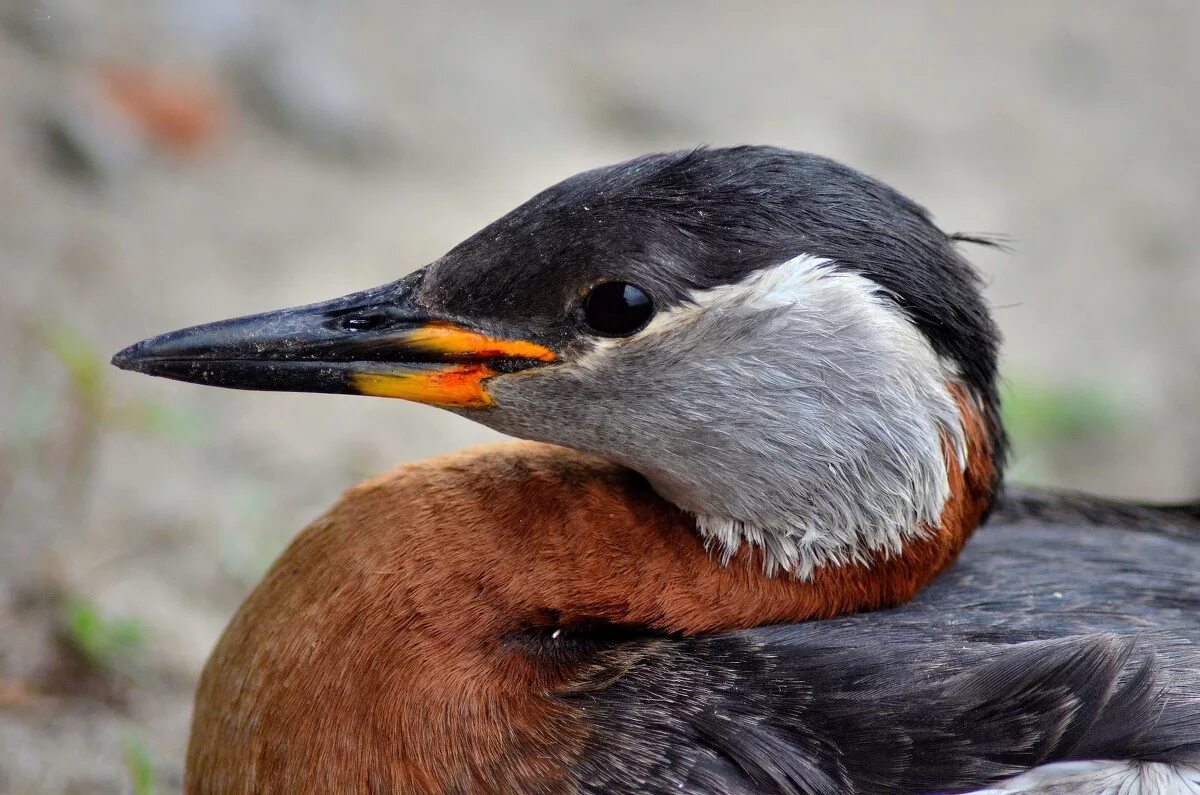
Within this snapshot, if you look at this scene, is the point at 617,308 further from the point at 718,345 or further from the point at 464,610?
the point at 464,610

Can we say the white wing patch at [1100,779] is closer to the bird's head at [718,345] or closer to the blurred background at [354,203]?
the bird's head at [718,345]

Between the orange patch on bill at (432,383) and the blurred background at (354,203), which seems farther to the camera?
the blurred background at (354,203)

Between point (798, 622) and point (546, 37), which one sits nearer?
point (798, 622)

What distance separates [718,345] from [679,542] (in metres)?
0.50

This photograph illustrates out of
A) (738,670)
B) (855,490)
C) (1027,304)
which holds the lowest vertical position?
(738,670)

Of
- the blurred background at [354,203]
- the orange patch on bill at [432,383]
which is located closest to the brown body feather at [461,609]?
the orange patch on bill at [432,383]

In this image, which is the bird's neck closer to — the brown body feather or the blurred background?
the brown body feather

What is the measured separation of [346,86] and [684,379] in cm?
553

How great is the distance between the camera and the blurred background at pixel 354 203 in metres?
4.59

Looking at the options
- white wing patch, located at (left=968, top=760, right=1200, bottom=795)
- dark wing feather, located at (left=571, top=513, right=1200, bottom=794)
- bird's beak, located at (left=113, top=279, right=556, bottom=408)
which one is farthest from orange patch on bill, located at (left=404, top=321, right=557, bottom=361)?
white wing patch, located at (left=968, top=760, right=1200, bottom=795)

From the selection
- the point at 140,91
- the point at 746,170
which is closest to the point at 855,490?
the point at 746,170

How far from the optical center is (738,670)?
9.36ft

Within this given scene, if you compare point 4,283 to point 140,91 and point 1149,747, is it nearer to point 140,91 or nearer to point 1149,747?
point 140,91

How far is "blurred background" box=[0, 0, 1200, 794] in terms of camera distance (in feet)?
15.1
